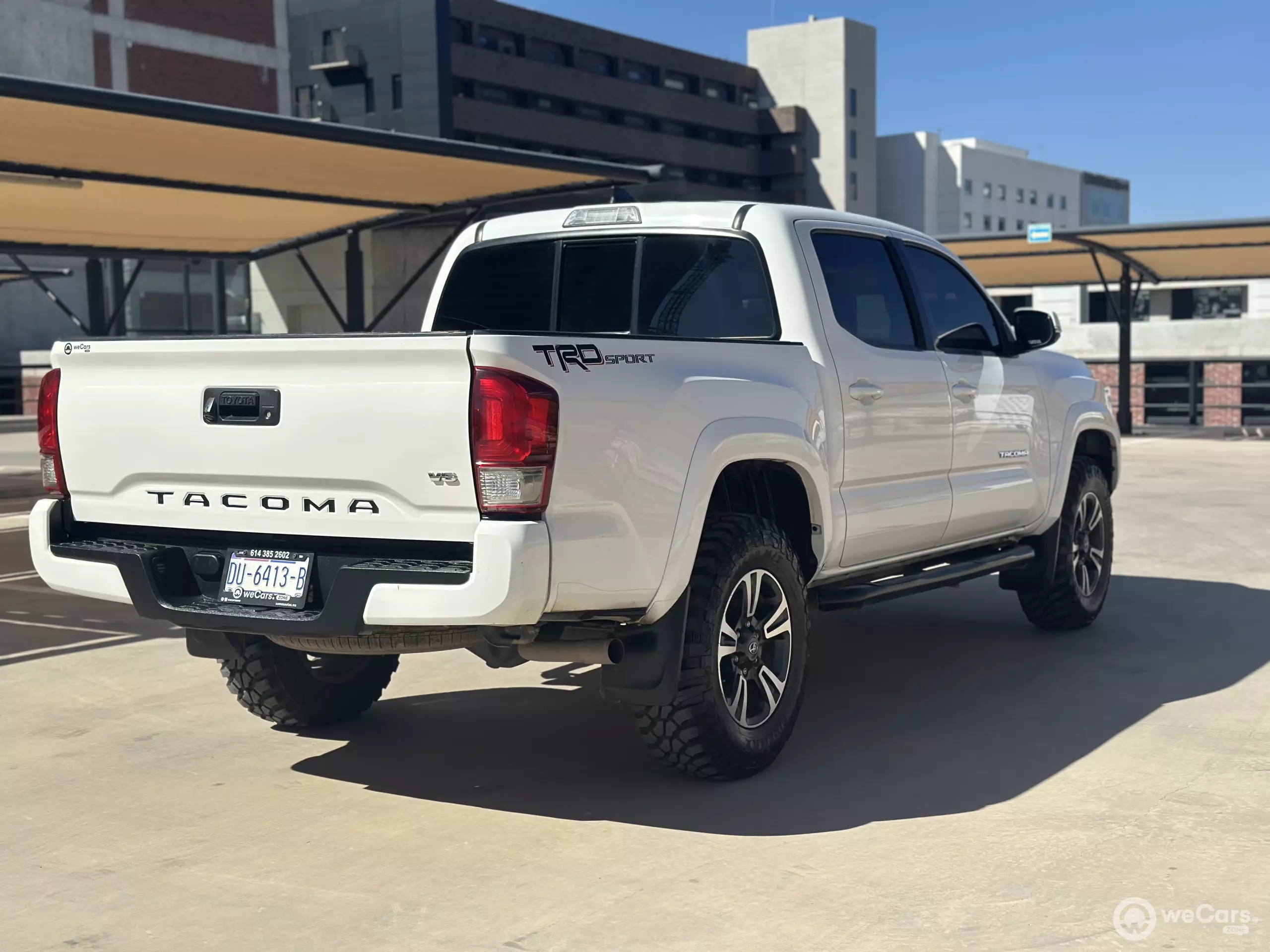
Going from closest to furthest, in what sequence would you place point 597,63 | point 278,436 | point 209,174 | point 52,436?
point 278,436 < point 52,436 < point 209,174 < point 597,63

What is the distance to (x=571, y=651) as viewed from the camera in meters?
4.81

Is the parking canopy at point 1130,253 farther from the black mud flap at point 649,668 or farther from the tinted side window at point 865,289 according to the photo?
the black mud flap at point 649,668

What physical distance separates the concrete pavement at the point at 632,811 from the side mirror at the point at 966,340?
157cm

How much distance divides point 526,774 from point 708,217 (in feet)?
7.66

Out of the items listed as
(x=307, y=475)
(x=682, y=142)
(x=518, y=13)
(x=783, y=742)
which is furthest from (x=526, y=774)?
(x=682, y=142)

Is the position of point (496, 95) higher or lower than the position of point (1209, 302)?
higher

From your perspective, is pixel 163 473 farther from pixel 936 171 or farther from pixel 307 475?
pixel 936 171

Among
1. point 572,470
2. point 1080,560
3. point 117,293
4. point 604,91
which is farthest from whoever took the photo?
point 604,91

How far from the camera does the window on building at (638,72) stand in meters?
102

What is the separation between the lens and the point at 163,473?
5.01 metres

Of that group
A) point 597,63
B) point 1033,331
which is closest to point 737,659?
point 1033,331

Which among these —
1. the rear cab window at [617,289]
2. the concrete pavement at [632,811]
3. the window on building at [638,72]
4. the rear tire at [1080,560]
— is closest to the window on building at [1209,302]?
the window on building at [638,72]

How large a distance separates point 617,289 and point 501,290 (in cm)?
61

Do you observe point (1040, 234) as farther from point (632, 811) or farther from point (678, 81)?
point (678, 81)
